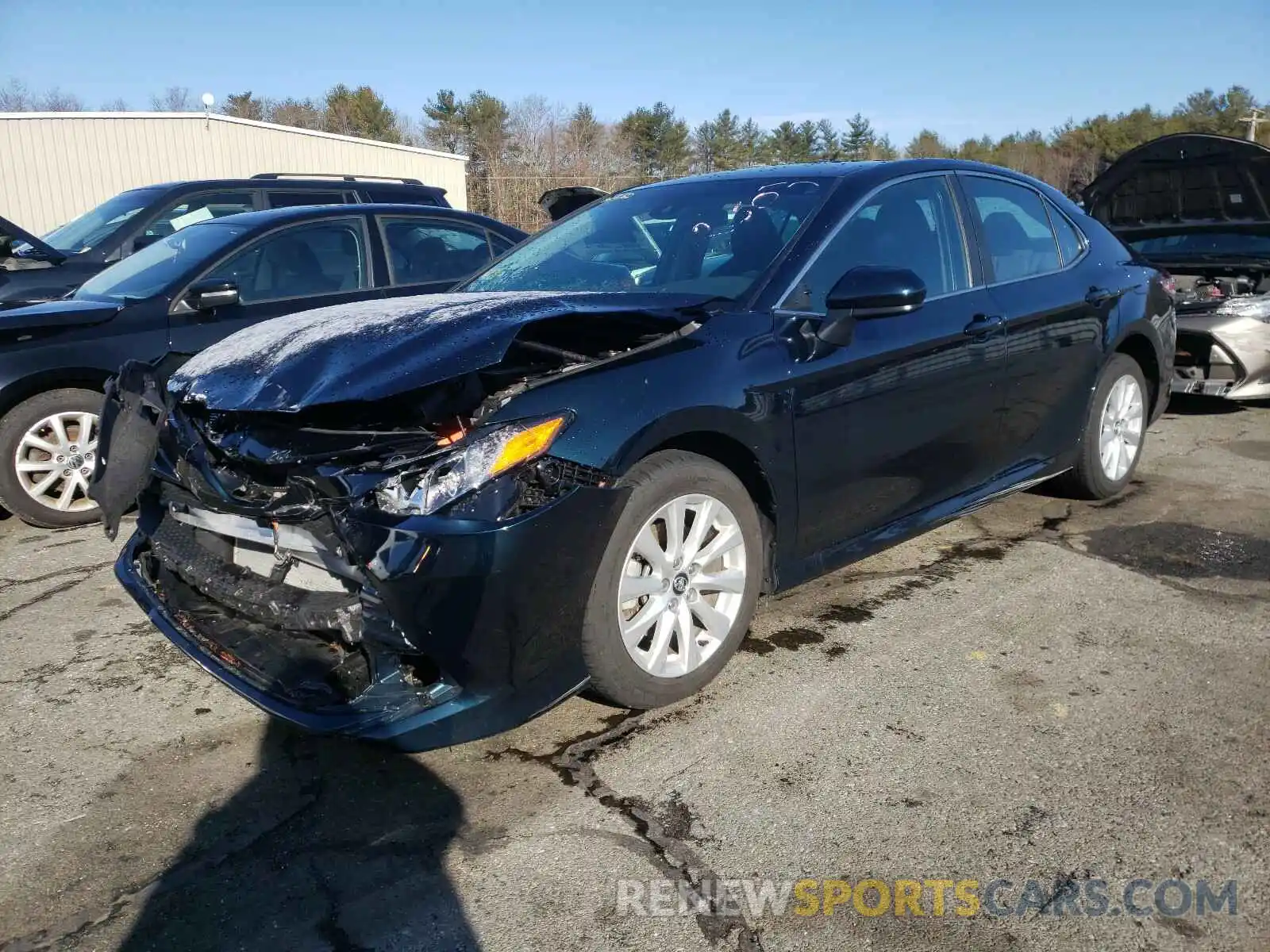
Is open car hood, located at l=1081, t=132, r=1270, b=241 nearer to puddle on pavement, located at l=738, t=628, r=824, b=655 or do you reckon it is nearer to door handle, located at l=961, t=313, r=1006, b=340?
door handle, located at l=961, t=313, r=1006, b=340

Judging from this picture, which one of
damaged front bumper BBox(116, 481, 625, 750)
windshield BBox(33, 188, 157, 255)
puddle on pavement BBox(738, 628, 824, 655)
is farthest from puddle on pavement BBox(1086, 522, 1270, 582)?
windshield BBox(33, 188, 157, 255)

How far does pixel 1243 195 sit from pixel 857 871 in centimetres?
715

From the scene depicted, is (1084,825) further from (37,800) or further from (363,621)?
(37,800)

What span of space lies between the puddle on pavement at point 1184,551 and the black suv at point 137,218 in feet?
18.0

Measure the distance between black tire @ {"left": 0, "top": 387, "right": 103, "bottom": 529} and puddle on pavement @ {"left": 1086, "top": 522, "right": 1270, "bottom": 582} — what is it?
486 centimetres

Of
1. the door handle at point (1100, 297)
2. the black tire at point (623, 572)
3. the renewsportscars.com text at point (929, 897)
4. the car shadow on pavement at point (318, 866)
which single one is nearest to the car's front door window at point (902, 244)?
the black tire at point (623, 572)

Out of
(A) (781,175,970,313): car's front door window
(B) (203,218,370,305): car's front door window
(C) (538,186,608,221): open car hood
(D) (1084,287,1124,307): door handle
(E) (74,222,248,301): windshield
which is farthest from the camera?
(C) (538,186,608,221): open car hood

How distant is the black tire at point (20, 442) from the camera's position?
4938mm

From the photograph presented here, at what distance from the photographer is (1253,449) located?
6.33 metres

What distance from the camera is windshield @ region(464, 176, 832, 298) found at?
140 inches

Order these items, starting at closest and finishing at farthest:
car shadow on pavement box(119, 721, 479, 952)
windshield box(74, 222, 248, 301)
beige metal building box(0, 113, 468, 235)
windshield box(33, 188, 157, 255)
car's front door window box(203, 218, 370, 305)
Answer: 1. car shadow on pavement box(119, 721, 479, 952)
2. windshield box(74, 222, 248, 301)
3. car's front door window box(203, 218, 370, 305)
4. windshield box(33, 188, 157, 255)
5. beige metal building box(0, 113, 468, 235)

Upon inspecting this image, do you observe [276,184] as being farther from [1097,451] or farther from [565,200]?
[1097,451]

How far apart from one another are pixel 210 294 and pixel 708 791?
12.9 feet

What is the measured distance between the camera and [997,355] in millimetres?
4055
